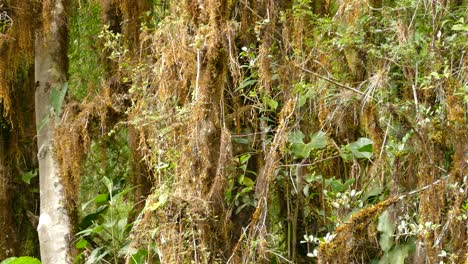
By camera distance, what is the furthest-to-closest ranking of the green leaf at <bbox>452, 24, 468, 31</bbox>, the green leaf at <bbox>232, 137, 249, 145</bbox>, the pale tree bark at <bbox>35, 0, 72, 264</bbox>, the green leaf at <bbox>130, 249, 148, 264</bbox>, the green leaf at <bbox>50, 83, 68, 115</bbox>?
1. the green leaf at <bbox>50, 83, 68, 115</bbox>
2. the pale tree bark at <bbox>35, 0, 72, 264</bbox>
3. the green leaf at <bbox>232, 137, 249, 145</bbox>
4. the green leaf at <bbox>130, 249, 148, 264</bbox>
5. the green leaf at <bbox>452, 24, 468, 31</bbox>

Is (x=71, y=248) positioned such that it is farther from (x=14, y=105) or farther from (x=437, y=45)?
Result: (x=437, y=45)

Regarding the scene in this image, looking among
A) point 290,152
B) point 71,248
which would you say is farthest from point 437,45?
point 71,248

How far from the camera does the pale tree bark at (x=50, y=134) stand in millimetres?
4785

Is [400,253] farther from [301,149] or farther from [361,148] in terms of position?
[301,149]

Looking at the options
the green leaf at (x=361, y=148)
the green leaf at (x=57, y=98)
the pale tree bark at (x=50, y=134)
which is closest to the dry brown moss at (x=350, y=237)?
the green leaf at (x=361, y=148)

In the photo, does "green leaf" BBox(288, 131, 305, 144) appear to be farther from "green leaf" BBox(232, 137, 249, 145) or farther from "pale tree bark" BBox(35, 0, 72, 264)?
"pale tree bark" BBox(35, 0, 72, 264)

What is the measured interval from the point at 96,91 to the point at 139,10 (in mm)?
595

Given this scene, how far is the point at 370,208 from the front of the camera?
3633mm

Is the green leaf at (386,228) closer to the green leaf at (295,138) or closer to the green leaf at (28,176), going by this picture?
the green leaf at (295,138)

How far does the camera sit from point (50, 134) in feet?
16.1

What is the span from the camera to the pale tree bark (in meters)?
4.79

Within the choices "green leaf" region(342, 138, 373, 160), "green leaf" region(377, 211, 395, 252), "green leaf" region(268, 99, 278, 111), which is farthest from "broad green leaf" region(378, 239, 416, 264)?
"green leaf" region(268, 99, 278, 111)

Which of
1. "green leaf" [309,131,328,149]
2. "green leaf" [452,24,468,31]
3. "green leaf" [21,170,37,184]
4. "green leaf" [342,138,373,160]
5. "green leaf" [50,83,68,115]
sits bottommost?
"green leaf" [21,170,37,184]

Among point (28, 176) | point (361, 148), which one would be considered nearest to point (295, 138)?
point (361, 148)
